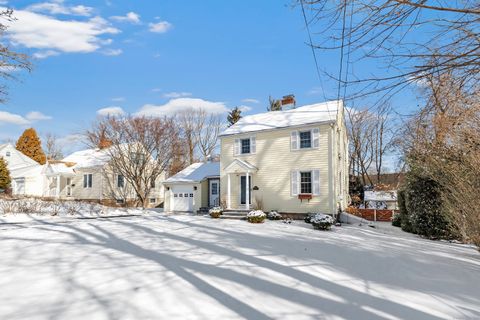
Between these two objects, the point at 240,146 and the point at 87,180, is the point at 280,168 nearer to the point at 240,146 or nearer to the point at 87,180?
the point at 240,146

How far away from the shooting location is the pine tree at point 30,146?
44.6m

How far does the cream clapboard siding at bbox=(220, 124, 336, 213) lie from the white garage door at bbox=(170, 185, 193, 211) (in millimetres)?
3755

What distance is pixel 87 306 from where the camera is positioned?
4.09m

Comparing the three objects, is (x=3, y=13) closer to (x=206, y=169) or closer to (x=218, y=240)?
(x=218, y=240)

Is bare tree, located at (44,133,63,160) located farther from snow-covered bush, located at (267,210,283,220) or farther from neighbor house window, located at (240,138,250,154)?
snow-covered bush, located at (267,210,283,220)

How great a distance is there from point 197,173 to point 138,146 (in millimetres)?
5181

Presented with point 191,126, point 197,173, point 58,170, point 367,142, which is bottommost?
point 197,173

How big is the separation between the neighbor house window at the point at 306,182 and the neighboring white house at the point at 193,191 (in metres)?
6.66

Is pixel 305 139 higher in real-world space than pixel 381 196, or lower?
higher

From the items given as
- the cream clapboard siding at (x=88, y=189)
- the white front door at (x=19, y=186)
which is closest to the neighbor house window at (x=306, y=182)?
the cream clapboard siding at (x=88, y=189)

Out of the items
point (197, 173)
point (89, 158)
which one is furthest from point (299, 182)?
point (89, 158)

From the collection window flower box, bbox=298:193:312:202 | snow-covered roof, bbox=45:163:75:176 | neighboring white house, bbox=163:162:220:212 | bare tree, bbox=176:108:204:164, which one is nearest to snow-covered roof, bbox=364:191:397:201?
window flower box, bbox=298:193:312:202

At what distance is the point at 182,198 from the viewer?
2258cm

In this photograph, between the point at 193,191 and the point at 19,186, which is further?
the point at 19,186
